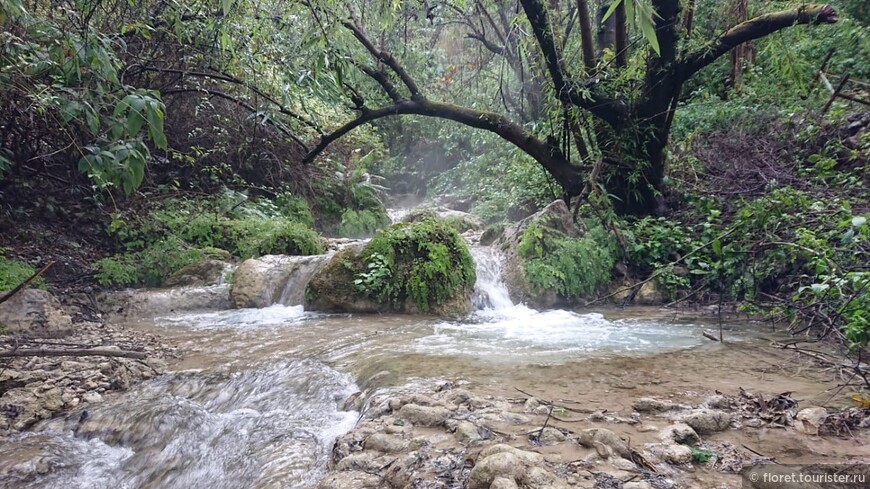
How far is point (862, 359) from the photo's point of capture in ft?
11.0

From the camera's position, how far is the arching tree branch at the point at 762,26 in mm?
5266

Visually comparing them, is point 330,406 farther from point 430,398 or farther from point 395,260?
point 395,260

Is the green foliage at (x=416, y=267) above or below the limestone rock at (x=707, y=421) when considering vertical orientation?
above

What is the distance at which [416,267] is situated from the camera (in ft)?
22.7

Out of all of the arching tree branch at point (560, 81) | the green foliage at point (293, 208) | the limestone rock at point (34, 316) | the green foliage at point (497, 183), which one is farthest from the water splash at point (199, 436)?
the green foliage at point (293, 208)

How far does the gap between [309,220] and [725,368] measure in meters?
9.22

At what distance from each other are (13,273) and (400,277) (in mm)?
4778

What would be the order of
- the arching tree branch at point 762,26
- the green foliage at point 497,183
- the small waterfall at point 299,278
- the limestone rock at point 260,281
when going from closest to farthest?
the arching tree branch at point 762,26, the limestone rock at point 260,281, the small waterfall at point 299,278, the green foliage at point 497,183

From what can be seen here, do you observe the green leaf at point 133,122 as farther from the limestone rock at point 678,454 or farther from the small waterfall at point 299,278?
the small waterfall at point 299,278

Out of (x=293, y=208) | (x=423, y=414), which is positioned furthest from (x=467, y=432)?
(x=293, y=208)

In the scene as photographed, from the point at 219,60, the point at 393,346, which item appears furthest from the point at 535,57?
the point at 393,346

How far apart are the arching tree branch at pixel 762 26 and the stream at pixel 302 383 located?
3272 mm

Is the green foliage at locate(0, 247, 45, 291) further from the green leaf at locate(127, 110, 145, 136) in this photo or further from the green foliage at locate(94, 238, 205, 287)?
the green leaf at locate(127, 110, 145, 136)

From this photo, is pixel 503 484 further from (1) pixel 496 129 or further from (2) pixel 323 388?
(1) pixel 496 129
